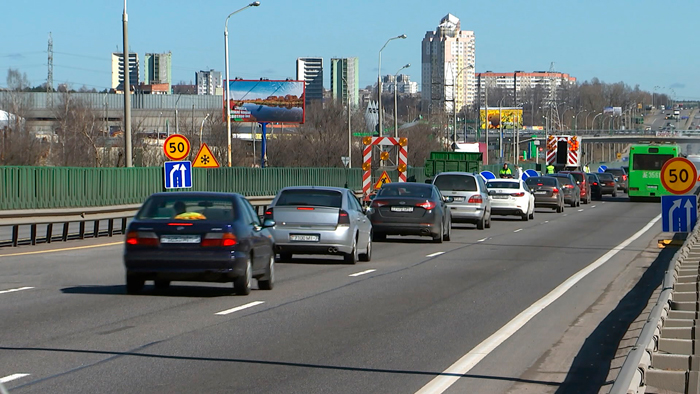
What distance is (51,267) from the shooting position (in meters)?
19.1

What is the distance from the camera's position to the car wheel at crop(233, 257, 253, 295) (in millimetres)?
14530

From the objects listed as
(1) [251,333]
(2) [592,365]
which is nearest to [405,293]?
(1) [251,333]

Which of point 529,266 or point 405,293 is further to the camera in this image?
point 529,266

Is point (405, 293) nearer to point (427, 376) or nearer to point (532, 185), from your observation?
point (427, 376)

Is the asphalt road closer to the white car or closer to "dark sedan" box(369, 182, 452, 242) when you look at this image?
"dark sedan" box(369, 182, 452, 242)

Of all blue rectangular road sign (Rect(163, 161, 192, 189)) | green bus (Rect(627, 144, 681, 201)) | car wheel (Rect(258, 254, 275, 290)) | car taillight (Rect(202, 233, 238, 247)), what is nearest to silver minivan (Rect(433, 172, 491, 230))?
blue rectangular road sign (Rect(163, 161, 192, 189))

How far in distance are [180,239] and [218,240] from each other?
49cm

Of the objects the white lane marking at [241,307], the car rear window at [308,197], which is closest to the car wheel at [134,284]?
the white lane marking at [241,307]

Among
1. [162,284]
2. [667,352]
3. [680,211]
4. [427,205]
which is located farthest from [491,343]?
[427,205]

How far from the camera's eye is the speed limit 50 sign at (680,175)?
20406 millimetres

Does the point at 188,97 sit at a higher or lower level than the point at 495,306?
higher

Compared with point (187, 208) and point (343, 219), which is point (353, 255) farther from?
point (187, 208)

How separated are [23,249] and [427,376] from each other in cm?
1660

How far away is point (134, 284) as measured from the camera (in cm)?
1478
